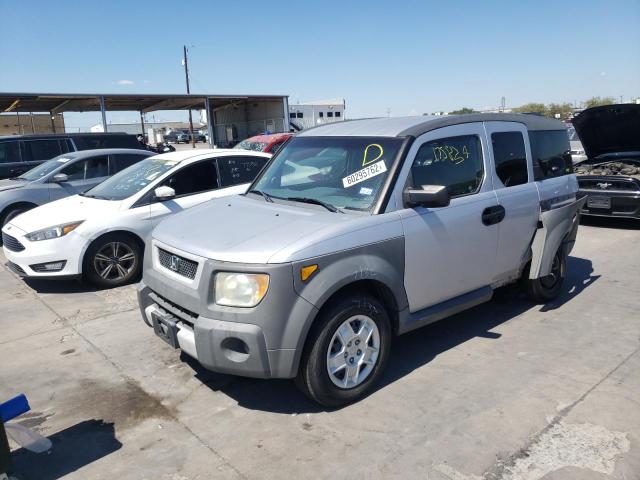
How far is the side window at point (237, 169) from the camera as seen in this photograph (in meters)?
6.93

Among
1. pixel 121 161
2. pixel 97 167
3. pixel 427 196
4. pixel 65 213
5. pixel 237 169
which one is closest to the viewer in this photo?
pixel 427 196

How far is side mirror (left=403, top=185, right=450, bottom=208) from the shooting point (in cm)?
346

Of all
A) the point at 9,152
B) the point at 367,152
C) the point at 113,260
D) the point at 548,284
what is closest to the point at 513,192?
the point at 548,284

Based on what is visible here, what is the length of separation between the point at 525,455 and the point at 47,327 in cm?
449

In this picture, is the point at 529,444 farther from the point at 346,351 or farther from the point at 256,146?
the point at 256,146

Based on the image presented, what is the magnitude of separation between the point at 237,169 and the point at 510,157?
12.5 feet

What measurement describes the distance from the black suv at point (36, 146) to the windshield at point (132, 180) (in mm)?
4856

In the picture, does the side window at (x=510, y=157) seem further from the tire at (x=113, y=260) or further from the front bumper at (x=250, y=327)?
the tire at (x=113, y=260)

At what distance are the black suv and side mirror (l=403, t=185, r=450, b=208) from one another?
31.1 feet

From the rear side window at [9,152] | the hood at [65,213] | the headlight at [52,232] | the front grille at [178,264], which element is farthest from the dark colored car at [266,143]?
the front grille at [178,264]

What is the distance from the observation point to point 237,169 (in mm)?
7066

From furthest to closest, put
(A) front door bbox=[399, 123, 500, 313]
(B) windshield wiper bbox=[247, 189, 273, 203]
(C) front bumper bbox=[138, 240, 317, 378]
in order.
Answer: (B) windshield wiper bbox=[247, 189, 273, 203]
(A) front door bbox=[399, 123, 500, 313]
(C) front bumper bbox=[138, 240, 317, 378]

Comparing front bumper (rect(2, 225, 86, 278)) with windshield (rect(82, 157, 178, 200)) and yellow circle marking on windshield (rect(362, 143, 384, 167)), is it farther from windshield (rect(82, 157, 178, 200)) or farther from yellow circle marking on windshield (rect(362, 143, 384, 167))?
yellow circle marking on windshield (rect(362, 143, 384, 167))

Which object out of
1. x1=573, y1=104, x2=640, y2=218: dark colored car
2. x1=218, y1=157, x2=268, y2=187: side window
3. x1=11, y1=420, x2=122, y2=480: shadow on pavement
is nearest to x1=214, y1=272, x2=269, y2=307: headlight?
x1=11, y1=420, x2=122, y2=480: shadow on pavement
